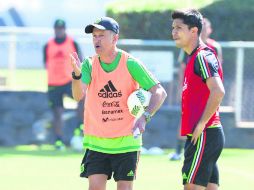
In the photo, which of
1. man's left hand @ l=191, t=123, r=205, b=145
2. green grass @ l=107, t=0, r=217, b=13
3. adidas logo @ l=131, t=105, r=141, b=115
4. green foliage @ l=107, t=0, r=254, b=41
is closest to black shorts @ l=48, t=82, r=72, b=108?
green foliage @ l=107, t=0, r=254, b=41

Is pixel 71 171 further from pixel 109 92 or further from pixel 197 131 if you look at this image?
pixel 197 131

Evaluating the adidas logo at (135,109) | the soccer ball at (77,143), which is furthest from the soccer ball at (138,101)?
the soccer ball at (77,143)

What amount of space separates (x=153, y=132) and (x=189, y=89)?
28.2ft

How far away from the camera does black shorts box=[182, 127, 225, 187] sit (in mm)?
7969

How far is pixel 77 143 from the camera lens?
1545 centimetres

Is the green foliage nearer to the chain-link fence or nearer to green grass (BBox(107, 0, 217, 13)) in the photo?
green grass (BBox(107, 0, 217, 13))

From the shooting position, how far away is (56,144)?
15781 millimetres

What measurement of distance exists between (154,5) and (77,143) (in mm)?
4244

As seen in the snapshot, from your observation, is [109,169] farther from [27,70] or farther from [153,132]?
[27,70]

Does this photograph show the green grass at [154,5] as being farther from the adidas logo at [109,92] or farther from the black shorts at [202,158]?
the black shorts at [202,158]

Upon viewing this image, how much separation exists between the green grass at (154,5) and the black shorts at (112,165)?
1038cm

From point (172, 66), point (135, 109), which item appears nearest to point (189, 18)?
point (135, 109)

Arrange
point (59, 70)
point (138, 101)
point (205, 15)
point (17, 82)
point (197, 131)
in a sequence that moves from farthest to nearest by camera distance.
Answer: point (205, 15) < point (17, 82) < point (59, 70) < point (138, 101) < point (197, 131)

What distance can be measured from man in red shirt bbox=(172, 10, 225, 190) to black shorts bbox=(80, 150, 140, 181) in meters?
0.48
